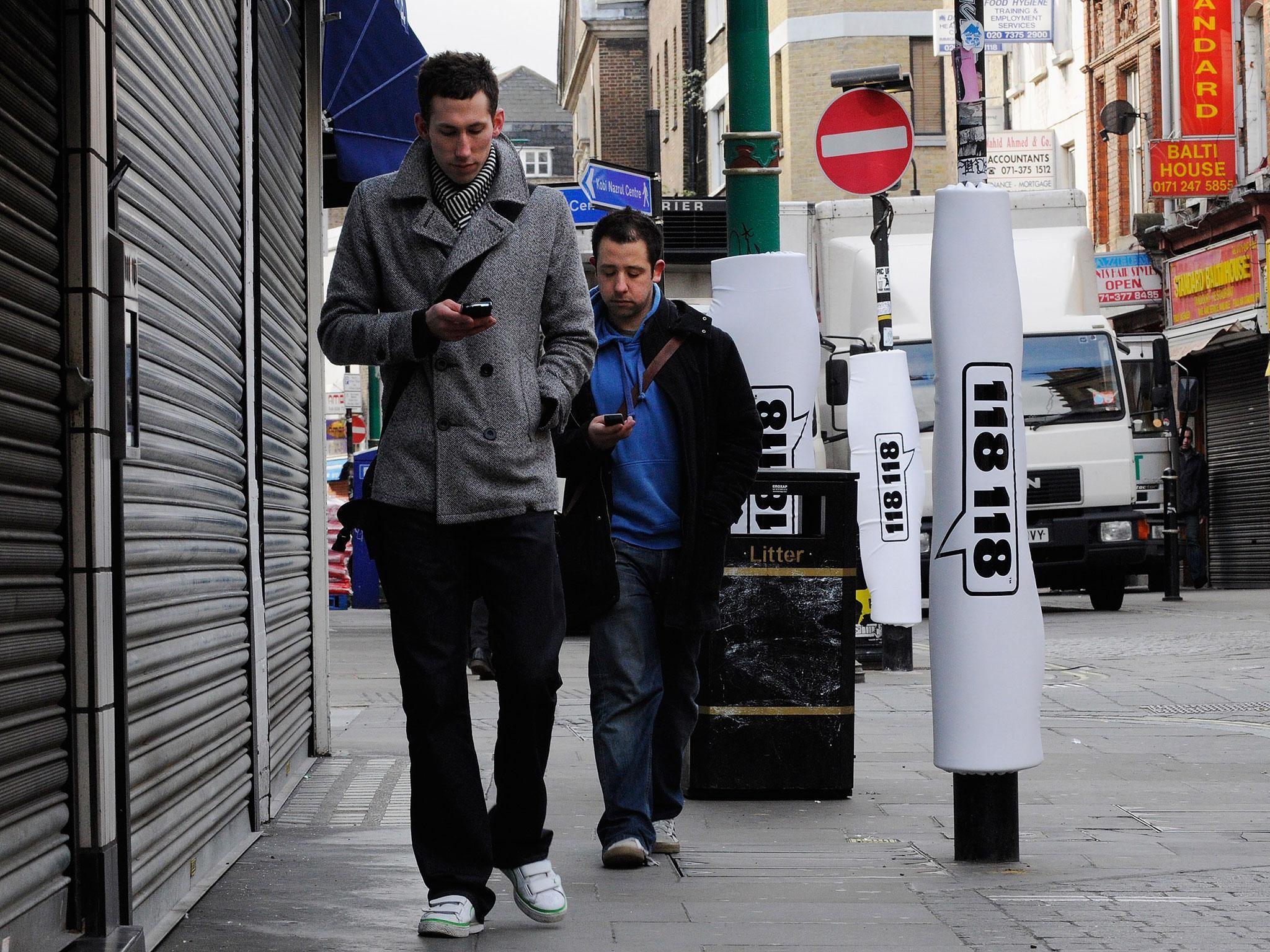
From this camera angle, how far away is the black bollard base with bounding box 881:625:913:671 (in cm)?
1395

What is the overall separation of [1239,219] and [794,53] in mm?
13315

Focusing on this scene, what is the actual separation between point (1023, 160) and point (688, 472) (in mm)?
29872

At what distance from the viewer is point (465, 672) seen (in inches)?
196

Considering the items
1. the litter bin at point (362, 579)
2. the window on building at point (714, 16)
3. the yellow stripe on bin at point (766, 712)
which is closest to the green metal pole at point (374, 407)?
the window on building at point (714, 16)

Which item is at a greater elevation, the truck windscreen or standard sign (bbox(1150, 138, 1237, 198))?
standard sign (bbox(1150, 138, 1237, 198))

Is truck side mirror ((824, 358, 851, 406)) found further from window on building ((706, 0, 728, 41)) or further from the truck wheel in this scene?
window on building ((706, 0, 728, 41))

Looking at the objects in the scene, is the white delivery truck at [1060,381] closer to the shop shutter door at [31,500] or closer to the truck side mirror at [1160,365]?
the truck side mirror at [1160,365]

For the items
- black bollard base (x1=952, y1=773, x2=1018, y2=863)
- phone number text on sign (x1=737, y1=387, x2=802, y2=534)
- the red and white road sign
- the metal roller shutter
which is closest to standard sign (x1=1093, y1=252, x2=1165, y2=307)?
the red and white road sign

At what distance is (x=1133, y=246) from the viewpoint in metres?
34.8

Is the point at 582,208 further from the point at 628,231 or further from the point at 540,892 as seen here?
the point at 540,892

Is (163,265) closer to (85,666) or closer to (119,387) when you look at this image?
(119,387)

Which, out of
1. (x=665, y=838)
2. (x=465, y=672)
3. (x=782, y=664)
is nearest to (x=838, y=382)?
(x=782, y=664)

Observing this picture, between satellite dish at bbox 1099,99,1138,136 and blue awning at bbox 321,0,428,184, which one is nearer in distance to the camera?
blue awning at bbox 321,0,428,184

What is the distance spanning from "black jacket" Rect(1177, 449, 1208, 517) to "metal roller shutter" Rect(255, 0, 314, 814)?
880 inches
